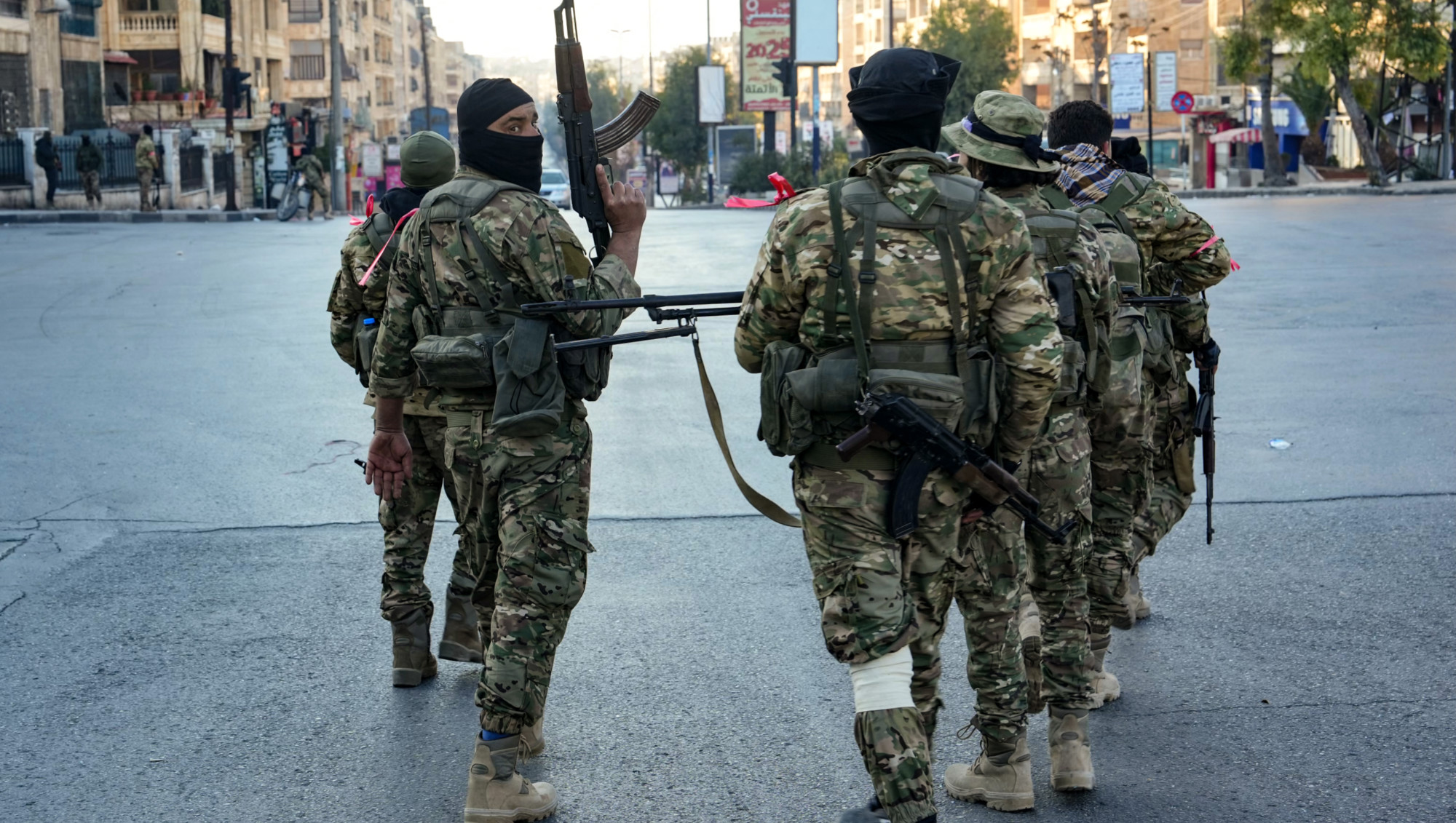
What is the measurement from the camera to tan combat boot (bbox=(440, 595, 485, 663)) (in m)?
4.86

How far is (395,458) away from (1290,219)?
82.8 ft

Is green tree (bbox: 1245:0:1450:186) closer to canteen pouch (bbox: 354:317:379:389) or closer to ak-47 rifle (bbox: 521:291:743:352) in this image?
canteen pouch (bbox: 354:317:379:389)

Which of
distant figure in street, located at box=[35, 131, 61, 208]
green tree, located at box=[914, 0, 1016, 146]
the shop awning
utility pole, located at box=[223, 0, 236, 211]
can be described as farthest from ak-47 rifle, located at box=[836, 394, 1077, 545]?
green tree, located at box=[914, 0, 1016, 146]

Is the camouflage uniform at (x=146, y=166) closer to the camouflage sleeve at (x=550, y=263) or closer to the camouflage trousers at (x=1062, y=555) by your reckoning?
the camouflage sleeve at (x=550, y=263)

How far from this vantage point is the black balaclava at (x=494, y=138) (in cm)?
391

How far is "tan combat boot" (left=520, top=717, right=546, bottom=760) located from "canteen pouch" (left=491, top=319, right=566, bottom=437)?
2.94ft

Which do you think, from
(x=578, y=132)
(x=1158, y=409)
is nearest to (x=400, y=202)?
(x=578, y=132)

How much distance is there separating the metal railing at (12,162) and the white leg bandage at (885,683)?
3860 centimetres

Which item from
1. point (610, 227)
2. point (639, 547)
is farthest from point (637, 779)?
point (639, 547)

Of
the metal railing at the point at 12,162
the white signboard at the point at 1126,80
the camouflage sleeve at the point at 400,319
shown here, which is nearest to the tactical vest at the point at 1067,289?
the camouflage sleeve at the point at 400,319

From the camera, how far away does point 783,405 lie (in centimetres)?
334

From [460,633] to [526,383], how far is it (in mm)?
1426

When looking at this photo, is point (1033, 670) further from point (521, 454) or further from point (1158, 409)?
point (521, 454)

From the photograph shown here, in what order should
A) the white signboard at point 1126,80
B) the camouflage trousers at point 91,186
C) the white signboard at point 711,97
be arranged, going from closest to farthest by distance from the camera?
the camouflage trousers at point 91,186, the white signboard at point 1126,80, the white signboard at point 711,97
